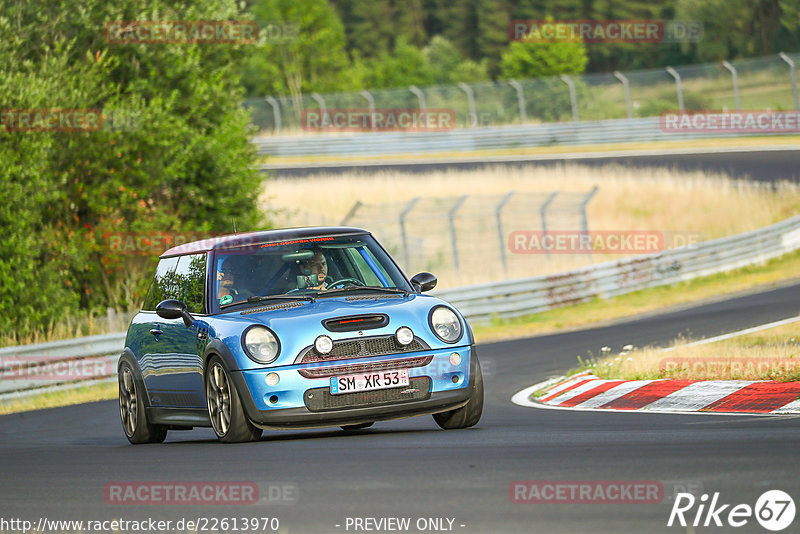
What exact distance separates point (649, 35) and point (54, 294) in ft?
234

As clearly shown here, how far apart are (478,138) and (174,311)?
131 ft

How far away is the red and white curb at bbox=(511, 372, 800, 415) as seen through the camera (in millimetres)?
9031

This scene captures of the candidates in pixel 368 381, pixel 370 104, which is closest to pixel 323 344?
pixel 368 381

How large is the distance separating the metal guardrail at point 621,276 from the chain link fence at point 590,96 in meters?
17.0

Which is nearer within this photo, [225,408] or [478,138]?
[225,408]

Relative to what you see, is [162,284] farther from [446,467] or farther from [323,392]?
[446,467]

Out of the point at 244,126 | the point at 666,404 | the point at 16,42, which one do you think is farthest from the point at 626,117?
the point at 666,404

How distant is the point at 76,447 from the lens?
33.0ft

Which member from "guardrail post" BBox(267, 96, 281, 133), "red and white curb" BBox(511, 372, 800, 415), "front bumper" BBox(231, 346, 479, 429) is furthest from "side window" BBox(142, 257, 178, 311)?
"guardrail post" BBox(267, 96, 281, 133)

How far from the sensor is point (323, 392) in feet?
27.0

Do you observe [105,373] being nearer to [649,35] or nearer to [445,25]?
[649,35]

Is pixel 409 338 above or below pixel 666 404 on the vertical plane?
above

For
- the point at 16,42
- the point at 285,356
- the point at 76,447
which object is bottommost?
the point at 76,447

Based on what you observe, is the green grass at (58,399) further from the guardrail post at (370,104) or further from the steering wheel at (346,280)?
the guardrail post at (370,104)
